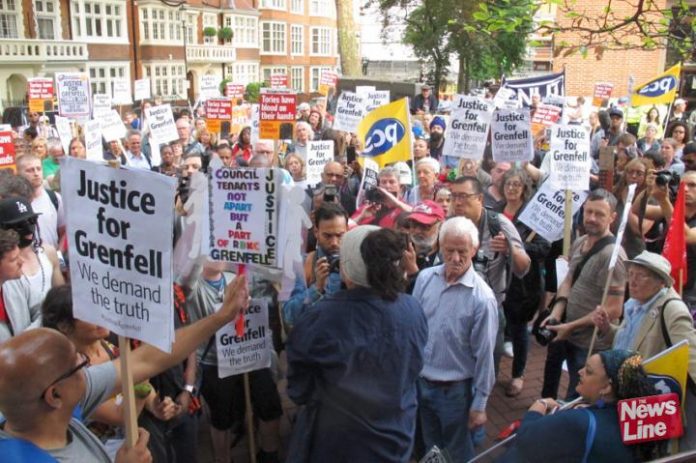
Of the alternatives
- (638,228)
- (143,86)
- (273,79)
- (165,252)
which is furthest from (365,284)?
(273,79)

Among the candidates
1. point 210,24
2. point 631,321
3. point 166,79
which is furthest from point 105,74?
point 631,321

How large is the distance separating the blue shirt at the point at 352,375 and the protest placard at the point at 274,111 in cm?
608

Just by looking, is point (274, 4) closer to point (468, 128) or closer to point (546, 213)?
point (468, 128)

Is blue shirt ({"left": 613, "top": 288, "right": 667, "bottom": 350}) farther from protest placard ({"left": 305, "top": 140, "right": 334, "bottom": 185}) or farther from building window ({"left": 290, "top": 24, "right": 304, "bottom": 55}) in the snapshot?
building window ({"left": 290, "top": 24, "right": 304, "bottom": 55})

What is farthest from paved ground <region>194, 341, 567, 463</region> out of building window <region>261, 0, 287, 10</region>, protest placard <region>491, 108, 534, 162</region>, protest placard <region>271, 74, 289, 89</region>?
building window <region>261, 0, 287, 10</region>

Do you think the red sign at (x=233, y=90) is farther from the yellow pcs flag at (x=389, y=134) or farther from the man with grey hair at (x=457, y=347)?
the man with grey hair at (x=457, y=347)

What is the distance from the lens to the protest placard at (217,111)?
11016 mm

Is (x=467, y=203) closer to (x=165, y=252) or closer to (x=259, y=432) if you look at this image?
(x=259, y=432)

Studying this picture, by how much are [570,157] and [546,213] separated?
91 cm

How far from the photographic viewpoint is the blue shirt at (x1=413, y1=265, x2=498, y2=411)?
3.40 meters

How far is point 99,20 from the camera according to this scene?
117ft

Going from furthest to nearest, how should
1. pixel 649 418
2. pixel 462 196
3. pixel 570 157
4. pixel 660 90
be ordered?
pixel 660 90
pixel 570 157
pixel 462 196
pixel 649 418

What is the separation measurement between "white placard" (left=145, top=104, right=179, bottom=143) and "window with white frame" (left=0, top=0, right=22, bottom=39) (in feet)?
85.5

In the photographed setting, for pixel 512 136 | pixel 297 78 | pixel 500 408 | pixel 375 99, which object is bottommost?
pixel 500 408
